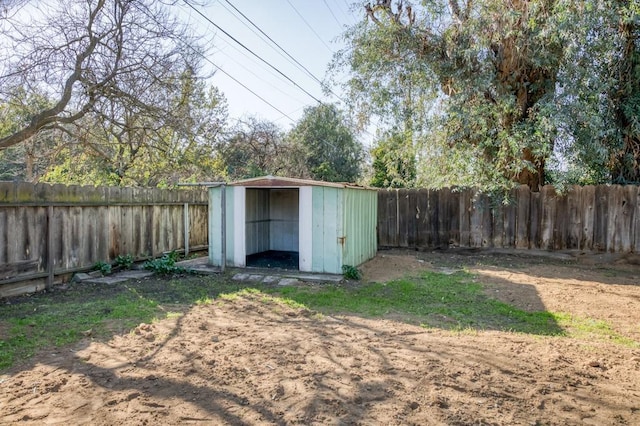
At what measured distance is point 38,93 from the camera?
22.8 ft

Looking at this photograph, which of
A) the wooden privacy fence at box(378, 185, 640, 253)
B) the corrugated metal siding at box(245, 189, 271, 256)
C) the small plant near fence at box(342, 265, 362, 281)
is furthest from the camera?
the corrugated metal siding at box(245, 189, 271, 256)

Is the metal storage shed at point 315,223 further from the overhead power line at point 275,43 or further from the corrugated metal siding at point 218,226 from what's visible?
the overhead power line at point 275,43

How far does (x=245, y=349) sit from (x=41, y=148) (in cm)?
841

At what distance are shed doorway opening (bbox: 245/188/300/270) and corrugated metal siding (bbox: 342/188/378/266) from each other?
1825 millimetres

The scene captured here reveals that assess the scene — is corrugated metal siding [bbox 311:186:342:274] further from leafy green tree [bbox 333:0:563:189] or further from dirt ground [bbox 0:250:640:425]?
leafy green tree [bbox 333:0:563:189]

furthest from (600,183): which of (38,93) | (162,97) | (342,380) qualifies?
(38,93)

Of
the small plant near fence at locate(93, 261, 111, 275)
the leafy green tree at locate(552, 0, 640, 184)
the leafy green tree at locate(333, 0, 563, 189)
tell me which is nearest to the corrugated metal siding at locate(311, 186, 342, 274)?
the small plant near fence at locate(93, 261, 111, 275)

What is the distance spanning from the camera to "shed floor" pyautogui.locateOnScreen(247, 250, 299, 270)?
7.85 m

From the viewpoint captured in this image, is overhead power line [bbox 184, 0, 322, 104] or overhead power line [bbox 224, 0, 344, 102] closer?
overhead power line [bbox 184, 0, 322, 104]

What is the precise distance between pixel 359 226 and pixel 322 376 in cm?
490

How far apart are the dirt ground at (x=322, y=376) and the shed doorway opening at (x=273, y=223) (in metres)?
4.79

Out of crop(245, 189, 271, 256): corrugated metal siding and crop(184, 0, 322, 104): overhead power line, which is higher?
crop(184, 0, 322, 104): overhead power line

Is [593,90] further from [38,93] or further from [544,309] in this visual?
[38,93]

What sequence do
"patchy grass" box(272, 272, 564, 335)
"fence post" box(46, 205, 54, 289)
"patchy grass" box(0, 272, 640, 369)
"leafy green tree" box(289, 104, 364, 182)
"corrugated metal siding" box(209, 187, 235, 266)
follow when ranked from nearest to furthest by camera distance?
"patchy grass" box(0, 272, 640, 369), "patchy grass" box(272, 272, 564, 335), "fence post" box(46, 205, 54, 289), "corrugated metal siding" box(209, 187, 235, 266), "leafy green tree" box(289, 104, 364, 182)
